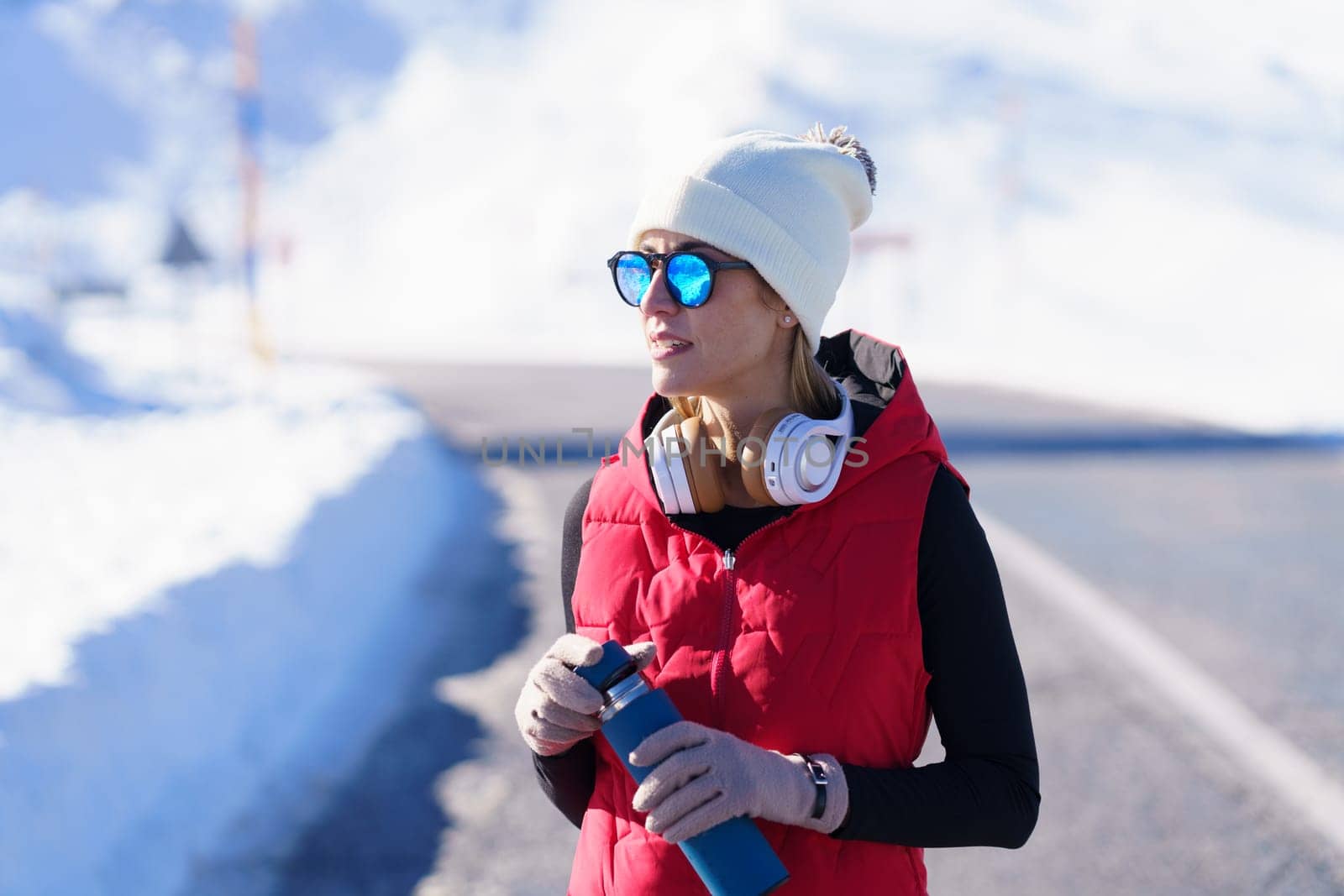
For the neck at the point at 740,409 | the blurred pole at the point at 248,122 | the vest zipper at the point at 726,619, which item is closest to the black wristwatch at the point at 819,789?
the vest zipper at the point at 726,619

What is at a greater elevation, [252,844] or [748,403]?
[748,403]

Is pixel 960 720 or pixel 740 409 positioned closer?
pixel 960 720

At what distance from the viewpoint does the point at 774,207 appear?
1948 millimetres

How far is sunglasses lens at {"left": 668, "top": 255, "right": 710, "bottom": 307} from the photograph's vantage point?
192cm

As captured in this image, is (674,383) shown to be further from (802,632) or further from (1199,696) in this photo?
(1199,696)

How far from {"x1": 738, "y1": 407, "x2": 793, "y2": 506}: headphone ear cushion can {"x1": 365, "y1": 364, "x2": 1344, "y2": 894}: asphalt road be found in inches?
96.3

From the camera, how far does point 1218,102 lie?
84.7 m

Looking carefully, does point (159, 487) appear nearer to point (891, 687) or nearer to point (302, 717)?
point (302, 717)

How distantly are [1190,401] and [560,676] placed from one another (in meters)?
17.3

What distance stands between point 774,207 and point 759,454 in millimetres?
357

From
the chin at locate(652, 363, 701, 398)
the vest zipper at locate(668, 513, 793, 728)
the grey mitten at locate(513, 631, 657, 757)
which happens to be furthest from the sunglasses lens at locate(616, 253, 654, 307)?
the grey mitten at locate(513, 631, 657, 757)

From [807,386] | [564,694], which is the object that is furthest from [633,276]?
[564,694]

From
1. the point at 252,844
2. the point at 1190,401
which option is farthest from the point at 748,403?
the point at 1190,401

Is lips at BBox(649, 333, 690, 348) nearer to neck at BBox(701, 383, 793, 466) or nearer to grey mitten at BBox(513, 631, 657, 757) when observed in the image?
neck at BBox(701, 383, 793, 466)
